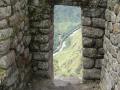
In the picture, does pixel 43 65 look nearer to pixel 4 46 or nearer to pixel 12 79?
pixel 12 79

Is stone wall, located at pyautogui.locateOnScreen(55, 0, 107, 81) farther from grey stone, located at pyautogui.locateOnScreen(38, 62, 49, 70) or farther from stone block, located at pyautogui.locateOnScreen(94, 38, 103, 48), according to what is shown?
grey stone, located at pyautogui.locateOnScreen(38, 62, 49, 70)

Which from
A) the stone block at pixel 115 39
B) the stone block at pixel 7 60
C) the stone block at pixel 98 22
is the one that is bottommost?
the stone block at pixel 7 60

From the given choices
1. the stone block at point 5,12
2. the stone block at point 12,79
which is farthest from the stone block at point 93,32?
the stone block at point 5,12

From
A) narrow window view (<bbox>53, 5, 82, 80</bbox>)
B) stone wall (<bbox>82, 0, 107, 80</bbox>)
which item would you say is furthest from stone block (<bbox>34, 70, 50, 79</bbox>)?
narrow window view (<bbox>53, 5, 82, 80</bbox>)

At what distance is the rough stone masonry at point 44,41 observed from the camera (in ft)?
15.1

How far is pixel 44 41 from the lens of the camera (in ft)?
19.6

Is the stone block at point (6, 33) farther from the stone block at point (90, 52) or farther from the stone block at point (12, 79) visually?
the stone block at point (90, 52)

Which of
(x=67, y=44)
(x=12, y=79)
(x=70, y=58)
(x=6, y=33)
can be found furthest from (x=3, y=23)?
(x=67, y=44)

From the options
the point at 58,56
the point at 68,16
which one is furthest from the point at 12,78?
the point at 68,16

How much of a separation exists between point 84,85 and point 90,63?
1.63 ft

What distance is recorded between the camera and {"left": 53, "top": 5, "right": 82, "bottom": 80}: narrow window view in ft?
39.4

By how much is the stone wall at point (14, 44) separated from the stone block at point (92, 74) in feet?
3.96

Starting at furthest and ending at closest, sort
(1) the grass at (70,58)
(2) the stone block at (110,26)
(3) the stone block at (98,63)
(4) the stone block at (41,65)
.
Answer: (1) the grass at (70,58) → (4) the stone block at (41,65) → (3) the stone block at (98,63) → (2) the stone block at (110,26)

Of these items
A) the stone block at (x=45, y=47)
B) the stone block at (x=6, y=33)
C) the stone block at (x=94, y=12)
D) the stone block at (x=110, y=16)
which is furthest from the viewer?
the stone block at (x=45, y=47)
